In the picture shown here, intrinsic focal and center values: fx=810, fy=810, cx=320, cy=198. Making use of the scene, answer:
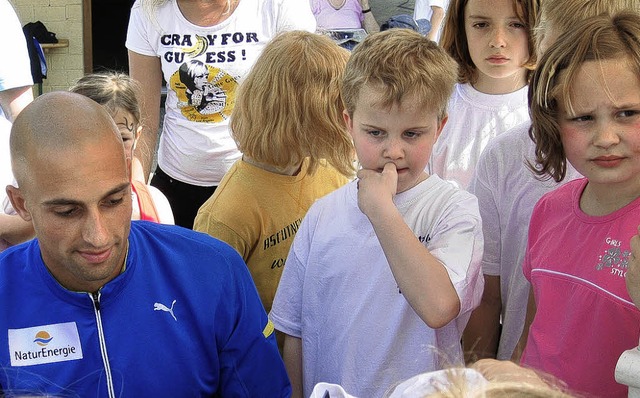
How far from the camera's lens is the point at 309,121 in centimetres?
259

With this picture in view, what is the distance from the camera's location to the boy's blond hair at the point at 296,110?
258 cm

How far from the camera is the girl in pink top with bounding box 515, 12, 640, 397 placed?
1.90m

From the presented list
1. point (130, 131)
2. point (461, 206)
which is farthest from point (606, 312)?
point (130, 131)

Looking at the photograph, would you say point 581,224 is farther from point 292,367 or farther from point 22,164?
point 22,164

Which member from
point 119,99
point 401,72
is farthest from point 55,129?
point 119,99

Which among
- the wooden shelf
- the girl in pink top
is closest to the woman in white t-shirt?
the girl in pink top

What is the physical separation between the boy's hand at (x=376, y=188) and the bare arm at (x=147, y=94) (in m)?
1.54

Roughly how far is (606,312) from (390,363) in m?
0.60

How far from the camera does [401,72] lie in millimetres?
2221

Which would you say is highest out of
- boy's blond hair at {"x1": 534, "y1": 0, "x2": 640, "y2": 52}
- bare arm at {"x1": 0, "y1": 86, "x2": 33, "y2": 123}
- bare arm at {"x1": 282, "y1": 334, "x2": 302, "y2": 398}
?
A: boy's blond hair at {"x1": 534, "y1": 0, "x2": 640, "y2": 52}

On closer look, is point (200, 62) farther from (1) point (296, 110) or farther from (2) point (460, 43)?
(2) point (460, 43)

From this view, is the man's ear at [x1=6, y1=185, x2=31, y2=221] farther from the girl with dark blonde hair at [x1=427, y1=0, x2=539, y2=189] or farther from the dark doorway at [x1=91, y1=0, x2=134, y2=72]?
the dark doorway at [x1=91, y1=0, x2=134, y2=72]

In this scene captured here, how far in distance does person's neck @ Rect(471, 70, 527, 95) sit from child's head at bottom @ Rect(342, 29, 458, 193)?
650 millimetres

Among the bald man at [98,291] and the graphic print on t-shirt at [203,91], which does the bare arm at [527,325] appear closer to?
the bald man at [98,291]
